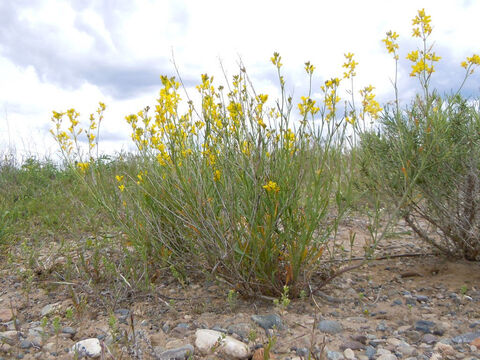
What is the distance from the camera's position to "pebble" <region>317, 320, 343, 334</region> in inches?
88.7

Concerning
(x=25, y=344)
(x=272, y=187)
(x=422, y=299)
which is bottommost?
(x=25, y=344)

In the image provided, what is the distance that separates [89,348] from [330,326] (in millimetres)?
1309

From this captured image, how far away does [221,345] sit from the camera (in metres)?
2.08

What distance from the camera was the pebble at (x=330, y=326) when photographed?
2252 mm

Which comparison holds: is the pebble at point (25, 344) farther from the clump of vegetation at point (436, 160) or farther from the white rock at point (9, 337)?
the clump of vegetation at point (436, 160)

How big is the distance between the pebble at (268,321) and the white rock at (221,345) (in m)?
0.21

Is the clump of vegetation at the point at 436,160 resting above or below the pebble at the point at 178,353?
above

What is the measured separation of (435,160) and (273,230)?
1327 millimetres

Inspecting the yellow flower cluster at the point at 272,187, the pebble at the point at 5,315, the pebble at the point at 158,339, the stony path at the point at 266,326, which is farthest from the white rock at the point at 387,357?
the pebble at the point at 5,315

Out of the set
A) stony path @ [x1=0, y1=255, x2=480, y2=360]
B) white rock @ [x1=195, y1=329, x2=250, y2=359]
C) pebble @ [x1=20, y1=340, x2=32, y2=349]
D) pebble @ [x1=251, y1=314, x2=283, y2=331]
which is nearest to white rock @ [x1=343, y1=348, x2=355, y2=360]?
stony path @ [x1=0, y1=255, x2=480, y2=360]

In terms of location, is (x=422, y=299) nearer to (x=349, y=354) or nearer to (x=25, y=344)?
(x=349, y=354)

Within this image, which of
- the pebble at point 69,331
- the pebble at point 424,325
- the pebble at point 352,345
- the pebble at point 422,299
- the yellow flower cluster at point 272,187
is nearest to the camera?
the pebble at point 352,345

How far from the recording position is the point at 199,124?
2764 mm

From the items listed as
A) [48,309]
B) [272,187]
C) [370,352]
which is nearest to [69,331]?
[48,309]
